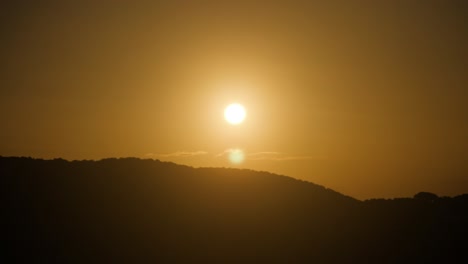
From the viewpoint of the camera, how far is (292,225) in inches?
1740

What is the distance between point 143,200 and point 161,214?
1.66 metres

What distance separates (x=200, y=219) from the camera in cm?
4222

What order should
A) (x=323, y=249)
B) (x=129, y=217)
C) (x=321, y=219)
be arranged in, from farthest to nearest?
(x=321, y=219)
(x=323, y=249)
(x=129, y=217)

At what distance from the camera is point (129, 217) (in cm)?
3997

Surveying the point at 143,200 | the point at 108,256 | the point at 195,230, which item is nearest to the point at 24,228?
the point at 108,256

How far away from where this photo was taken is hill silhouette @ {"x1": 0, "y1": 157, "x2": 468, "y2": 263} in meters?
37.5

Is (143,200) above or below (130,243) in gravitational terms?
above

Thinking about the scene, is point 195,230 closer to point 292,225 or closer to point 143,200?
point 143,200

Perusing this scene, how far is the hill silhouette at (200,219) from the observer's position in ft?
123

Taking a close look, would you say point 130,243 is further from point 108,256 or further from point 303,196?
point 303,196

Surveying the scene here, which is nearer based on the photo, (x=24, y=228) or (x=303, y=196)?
(x=24, y=228)

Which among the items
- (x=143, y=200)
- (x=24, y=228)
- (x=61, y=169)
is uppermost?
(x=61, y=169)

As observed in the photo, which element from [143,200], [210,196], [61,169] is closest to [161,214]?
[143,200]

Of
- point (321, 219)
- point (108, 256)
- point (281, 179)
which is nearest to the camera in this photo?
point (108, 256)
